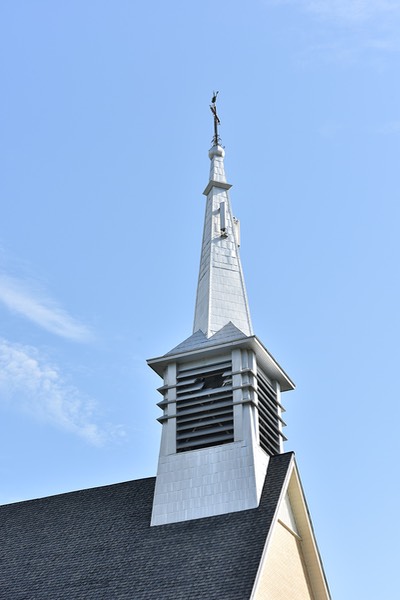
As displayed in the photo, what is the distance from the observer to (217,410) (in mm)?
27406

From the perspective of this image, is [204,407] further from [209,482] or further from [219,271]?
[219,271]

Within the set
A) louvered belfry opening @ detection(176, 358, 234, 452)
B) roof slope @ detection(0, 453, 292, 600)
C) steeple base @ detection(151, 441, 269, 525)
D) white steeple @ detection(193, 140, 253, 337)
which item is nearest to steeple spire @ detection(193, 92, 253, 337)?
white steeple @ detection(193, 140, 253, 337)

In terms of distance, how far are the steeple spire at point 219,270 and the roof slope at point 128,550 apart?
5113 mm

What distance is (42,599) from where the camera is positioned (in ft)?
79.9

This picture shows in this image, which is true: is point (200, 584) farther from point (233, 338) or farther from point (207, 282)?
point (207, 282)

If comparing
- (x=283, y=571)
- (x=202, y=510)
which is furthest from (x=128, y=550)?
(x=283, y=571)

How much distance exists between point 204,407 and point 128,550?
472cm

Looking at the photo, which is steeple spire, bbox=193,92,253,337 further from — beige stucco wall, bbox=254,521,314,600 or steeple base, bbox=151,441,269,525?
beige stucco wall, bbox=254,521,314,600

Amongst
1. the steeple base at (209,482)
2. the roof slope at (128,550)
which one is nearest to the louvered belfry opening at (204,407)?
the steeple base at (209,482)

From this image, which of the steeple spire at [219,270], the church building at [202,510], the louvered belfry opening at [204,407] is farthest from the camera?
the steeple spire at [219,270]

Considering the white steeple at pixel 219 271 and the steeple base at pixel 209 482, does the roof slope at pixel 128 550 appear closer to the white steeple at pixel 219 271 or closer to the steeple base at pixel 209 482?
the steeple base at pixel 209 482

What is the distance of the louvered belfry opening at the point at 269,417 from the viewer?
2755cm

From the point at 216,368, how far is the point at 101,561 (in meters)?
6.58

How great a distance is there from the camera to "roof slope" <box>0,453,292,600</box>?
2289cm
